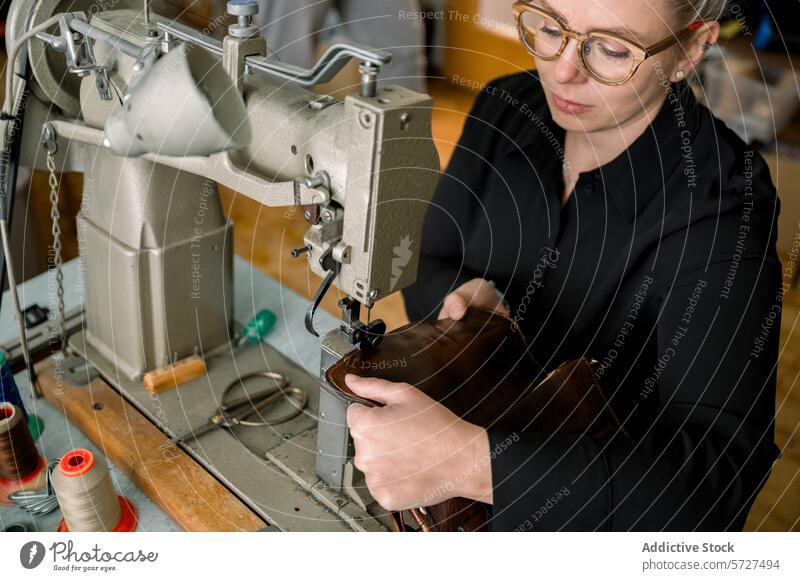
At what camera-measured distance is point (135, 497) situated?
1.03m

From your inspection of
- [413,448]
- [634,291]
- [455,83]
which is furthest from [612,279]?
[455,83]

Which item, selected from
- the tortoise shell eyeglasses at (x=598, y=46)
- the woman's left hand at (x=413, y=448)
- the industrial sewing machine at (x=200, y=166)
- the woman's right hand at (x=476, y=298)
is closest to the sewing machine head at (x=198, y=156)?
the industrial sewing machine at (x=200, y=166)

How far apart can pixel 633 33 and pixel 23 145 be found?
933 mm

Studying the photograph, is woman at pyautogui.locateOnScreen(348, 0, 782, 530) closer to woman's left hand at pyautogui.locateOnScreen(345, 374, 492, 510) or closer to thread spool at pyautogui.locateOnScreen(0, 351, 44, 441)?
woman's left hand at pyautogui.locateOnScreen(345, 374, 492, 510)

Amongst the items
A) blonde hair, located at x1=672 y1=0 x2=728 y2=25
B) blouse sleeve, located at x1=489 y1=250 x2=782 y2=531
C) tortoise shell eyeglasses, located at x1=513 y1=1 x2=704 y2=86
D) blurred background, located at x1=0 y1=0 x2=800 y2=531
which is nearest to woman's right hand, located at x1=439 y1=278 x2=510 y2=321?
blouse sleeve, located at x1=489 y1=250 x2=782 y2=531

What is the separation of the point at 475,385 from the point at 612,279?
0.38 m

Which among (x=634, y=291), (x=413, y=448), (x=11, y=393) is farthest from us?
(x=634, y=291)

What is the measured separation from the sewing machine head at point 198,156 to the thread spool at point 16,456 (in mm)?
241

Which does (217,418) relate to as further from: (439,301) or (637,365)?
(637,365)

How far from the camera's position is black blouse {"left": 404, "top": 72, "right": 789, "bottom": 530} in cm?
91

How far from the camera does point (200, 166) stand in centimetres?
95

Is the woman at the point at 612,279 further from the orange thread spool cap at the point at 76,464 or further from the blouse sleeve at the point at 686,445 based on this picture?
the orange thread spool cap at the point at 76,464

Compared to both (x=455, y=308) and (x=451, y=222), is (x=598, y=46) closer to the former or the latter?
(x=455, y=308)

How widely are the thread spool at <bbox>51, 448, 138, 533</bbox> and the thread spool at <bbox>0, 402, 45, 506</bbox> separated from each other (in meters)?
0.10
